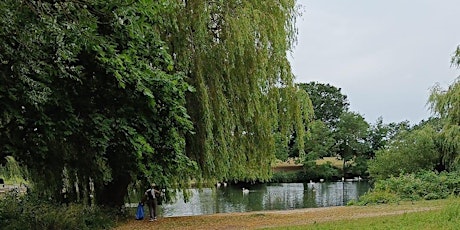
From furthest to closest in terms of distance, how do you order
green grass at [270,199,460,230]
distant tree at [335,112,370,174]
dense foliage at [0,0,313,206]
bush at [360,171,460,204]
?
distant tree at [335,112,370,174] → bush at [360,171,460,204] → green grass at [270,199,460,230] → dense foliage at [0,0,313,206]

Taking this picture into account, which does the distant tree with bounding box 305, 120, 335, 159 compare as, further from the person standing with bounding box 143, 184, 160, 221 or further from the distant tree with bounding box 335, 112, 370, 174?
the person standing with bounding box 143, 184, 160, 221

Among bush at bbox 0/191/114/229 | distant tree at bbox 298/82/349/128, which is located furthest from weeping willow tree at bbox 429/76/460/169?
distant tree at bbox 298/82/349/128

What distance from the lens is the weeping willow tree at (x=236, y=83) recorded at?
12719mm

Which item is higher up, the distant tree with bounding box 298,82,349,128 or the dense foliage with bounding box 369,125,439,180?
the distant tree with bounding box 298,82,349,128

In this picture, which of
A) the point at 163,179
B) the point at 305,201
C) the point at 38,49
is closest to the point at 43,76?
the point at 38,49

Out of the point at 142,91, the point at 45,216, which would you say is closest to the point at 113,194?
the point at 45,216

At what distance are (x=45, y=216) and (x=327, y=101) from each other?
62656 mm

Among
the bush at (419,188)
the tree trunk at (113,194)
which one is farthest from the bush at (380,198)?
the tree trunk at (113,194)

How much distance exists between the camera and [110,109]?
337 inches

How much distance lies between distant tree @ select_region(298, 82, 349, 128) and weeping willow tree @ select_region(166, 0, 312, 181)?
5508 centimetres

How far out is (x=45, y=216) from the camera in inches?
442

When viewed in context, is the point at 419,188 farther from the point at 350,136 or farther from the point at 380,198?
the point at 350,136

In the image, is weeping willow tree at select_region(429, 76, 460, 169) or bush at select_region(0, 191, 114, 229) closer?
bush at select_region(0, 191, 114, 229)

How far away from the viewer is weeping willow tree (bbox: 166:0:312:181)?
41.7 ft
